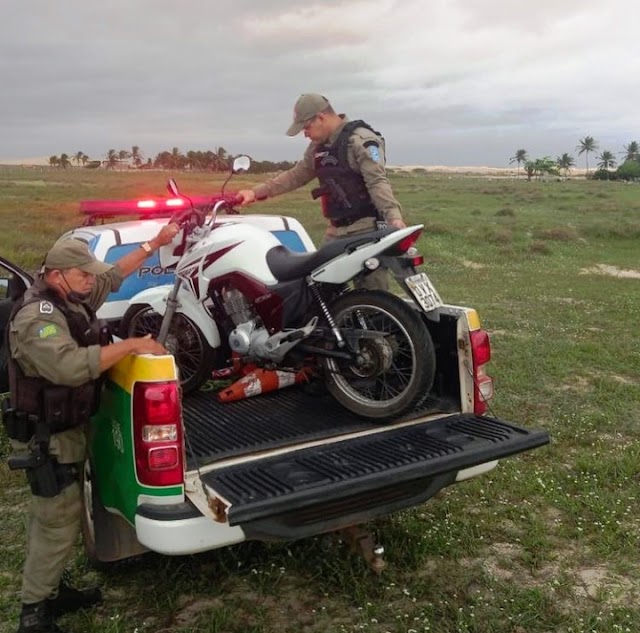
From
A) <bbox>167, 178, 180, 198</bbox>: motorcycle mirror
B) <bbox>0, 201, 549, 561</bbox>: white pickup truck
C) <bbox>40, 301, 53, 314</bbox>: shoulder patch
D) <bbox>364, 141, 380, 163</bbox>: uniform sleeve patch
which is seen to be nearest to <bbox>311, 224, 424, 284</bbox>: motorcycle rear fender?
<bbox>0, 201, 549, 561</bbox>: white pickup truck

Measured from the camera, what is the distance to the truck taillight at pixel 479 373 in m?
3.87

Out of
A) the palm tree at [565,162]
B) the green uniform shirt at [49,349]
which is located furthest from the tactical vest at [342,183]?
the palm tree at [565,162]

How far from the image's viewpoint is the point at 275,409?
162 inches

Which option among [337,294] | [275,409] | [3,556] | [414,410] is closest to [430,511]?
[414,410]

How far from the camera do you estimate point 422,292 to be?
3955 millimetres

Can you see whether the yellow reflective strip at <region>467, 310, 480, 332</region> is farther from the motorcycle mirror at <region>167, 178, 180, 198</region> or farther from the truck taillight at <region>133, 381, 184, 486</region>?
the motorcycle mirror at <region>167, 178, 180, 198</region>

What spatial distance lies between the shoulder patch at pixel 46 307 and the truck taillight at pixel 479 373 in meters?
2.07

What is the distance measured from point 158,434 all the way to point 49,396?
1.60 feet

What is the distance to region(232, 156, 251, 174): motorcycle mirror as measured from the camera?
4.51m

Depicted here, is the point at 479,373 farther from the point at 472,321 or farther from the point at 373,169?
the point at 373,169

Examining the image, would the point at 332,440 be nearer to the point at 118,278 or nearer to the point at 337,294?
the point at 337,294

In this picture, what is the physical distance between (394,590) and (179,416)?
4.63 feet

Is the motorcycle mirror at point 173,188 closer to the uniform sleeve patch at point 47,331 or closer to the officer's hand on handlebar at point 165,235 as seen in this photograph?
the officer's hand on handlebar at point 165,235

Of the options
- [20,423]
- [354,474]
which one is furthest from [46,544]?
[354,474]
